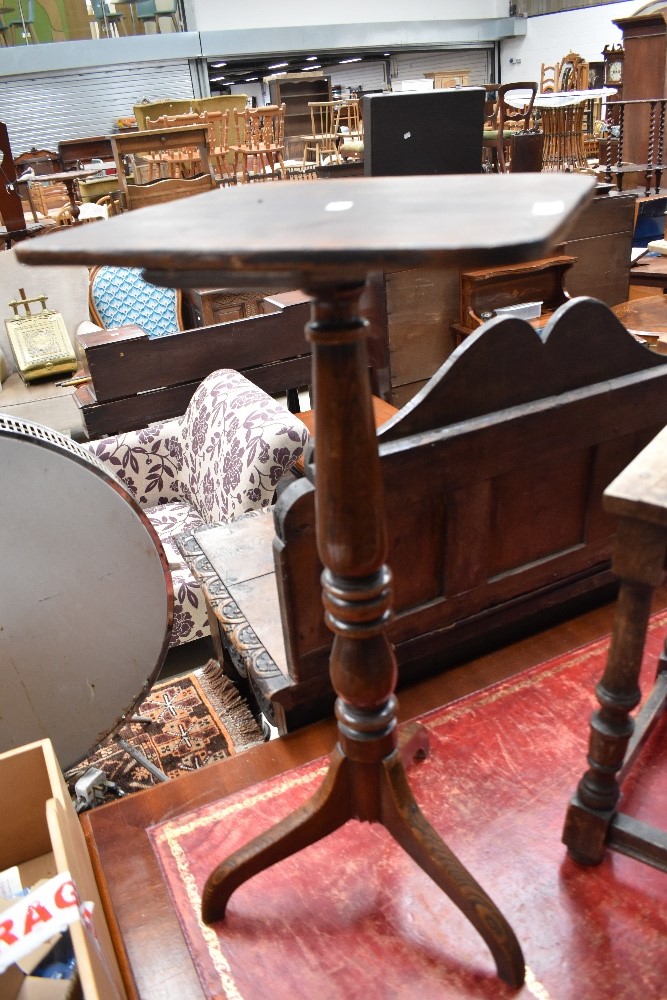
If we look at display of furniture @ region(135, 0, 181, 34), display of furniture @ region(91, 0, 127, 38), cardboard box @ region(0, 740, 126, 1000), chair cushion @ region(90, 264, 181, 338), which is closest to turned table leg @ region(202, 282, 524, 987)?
cardboard box @ region(0, 740, 126, 1000)

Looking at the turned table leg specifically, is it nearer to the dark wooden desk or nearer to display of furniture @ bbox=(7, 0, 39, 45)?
the dark wooden desk

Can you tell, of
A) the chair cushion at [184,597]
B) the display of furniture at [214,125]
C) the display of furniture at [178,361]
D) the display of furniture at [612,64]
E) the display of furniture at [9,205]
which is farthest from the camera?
the display of furniture at [612,64]

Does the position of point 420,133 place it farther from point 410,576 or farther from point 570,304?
point 410,576

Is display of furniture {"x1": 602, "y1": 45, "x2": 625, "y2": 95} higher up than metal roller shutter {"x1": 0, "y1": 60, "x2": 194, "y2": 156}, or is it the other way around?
metal roller shutter {"x1": 0, "y1": 60, "x2": 194, "y2": 156}

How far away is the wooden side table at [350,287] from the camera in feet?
2.10

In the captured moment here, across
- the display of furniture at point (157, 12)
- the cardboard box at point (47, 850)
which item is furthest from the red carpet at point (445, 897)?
the display of furniture at point (157, 12)

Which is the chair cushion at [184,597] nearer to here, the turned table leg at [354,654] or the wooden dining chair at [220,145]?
the turned table leg at [354,654]

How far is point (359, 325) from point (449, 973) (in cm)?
93

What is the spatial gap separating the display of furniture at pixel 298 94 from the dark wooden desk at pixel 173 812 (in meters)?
12.5

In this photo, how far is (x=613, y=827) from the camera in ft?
3.80

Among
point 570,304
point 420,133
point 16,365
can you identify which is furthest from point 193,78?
point 570,304

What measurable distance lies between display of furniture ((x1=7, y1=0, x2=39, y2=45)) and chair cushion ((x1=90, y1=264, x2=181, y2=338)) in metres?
10.3

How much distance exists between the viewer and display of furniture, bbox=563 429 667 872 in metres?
0.95

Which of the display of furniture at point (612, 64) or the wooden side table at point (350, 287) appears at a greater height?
the display of furniture at point (612, 64)
